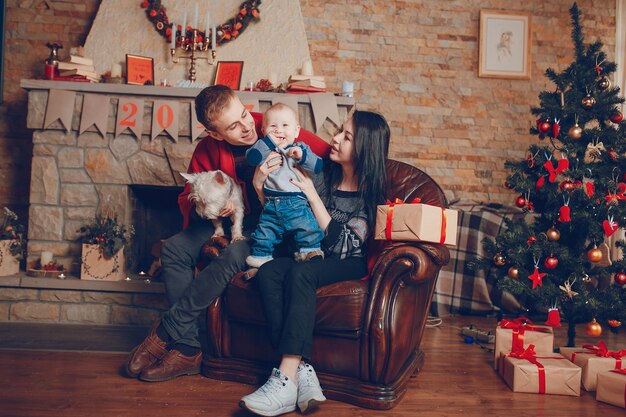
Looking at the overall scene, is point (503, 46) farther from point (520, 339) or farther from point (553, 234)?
point (520, 339)

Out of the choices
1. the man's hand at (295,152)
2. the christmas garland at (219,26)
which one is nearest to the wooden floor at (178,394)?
the man's hand at (295,152)

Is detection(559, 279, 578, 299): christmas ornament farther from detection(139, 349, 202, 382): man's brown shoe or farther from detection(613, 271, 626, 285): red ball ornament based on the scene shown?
detection(139, 349, 202, 382): man's brown shoe

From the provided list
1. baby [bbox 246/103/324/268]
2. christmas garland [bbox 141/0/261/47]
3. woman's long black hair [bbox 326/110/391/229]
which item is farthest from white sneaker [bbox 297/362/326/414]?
christmas garland [bbox 141/0/261/47]

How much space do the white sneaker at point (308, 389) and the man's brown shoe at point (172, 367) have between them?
56cm

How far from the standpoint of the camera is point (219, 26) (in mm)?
4168

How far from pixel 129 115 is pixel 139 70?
18.2 inches

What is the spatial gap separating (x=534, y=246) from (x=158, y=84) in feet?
8.89

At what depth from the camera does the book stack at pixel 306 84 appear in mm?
3850

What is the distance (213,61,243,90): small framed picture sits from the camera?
4.06 meters

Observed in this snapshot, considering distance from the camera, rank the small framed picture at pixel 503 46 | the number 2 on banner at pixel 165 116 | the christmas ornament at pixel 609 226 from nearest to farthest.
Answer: the christmas ornament at pixel 609 226
the number 2 on banner at pixel 165 116
the small framed picture at pixel 503 46

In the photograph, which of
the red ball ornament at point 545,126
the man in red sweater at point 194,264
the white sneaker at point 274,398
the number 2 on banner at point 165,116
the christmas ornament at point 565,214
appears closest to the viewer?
the white sneaker at point 274,398

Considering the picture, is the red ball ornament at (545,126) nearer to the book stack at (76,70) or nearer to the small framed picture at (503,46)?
the small framed picture at (503,46)

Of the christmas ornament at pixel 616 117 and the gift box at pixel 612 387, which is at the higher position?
the christmas ornament at pixel 616 117

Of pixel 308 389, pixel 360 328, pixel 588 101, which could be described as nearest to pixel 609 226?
pixel 588 101
